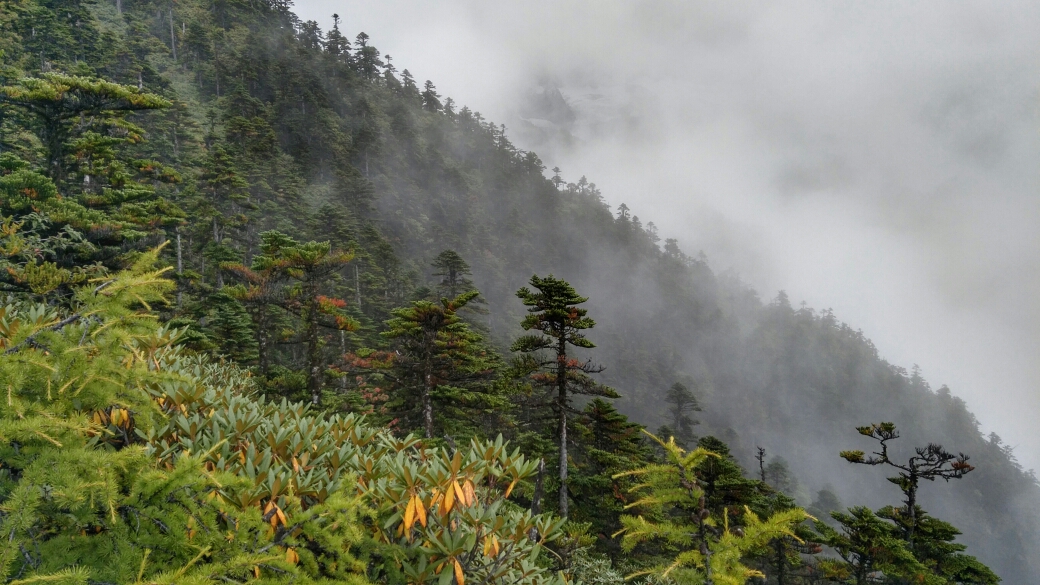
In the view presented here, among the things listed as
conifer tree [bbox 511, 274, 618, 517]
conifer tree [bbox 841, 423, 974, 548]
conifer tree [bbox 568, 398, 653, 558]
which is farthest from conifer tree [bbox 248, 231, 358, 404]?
conifer tree [bbox 841, 423, 974, 548]

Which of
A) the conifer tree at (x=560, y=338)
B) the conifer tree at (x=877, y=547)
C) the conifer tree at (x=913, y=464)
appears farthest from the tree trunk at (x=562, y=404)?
the conifer tree at (x=913, y=464)

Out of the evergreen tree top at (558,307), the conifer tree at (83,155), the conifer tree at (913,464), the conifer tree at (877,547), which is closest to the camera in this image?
the conifer tree at (913,464)

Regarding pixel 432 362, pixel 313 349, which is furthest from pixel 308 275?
pixel 432 362

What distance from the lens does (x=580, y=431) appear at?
580 inches

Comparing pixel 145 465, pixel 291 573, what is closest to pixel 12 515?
pixel 145 465

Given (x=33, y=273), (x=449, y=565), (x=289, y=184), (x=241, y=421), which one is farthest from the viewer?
(x=289, y=184)

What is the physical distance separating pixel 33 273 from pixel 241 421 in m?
9.69

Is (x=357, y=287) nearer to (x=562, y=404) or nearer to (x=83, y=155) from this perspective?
(x=83, y=155)

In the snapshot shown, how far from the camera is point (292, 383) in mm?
13148

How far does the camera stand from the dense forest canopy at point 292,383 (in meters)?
2.09

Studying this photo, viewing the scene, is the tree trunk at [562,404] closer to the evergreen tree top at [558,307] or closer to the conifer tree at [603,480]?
the evergreen tree top at [558,307]

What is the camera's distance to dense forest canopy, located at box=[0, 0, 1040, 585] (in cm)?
209

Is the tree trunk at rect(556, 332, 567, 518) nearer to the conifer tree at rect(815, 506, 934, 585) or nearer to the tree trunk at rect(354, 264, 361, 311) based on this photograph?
the conifer tree at rect(815, 506, 934, 585)

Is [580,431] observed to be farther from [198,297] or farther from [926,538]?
[198,297]
